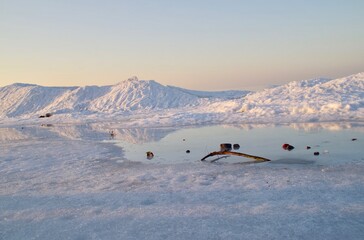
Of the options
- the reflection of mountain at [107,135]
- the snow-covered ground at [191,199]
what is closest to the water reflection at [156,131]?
the reflection of mountain at [107,135]

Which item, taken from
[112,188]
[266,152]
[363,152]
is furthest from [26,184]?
[363,152]

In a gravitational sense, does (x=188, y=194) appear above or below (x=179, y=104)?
below

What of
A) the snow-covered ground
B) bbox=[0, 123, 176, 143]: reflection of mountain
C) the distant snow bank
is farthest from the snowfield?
the distant snow bank

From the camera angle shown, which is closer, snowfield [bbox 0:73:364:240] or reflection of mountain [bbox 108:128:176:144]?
snowfield [bbox 0:73:364:240]

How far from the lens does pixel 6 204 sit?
23.6 ft

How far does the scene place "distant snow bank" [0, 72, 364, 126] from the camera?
2822 cm

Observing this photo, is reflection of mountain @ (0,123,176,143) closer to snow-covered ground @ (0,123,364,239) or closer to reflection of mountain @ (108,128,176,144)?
reflection of mountain @ (108,128,176,144)

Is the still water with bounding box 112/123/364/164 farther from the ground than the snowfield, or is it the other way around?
the still water with bounding box 112/123/364/164

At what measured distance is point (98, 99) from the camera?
89.7 m

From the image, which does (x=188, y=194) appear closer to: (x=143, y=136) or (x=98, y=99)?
(x=143, y=136)

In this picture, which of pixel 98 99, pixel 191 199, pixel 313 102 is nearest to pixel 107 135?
pixel 191 199

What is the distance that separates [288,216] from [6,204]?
5895mm

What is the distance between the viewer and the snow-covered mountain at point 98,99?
258 feet

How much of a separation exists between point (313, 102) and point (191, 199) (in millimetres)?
27681
